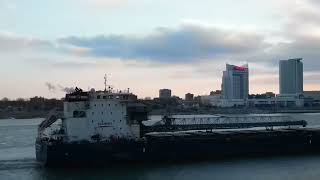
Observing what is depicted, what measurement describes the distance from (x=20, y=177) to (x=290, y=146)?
25194 mm

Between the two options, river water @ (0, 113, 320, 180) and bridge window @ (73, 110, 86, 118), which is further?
bridge window @ (73, 110, 86, 118)

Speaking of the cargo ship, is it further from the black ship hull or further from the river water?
the river water

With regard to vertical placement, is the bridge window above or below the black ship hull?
above

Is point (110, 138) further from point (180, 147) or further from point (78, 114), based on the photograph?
point (180, 147)

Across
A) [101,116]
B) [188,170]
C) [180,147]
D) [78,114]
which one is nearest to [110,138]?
[101,116]

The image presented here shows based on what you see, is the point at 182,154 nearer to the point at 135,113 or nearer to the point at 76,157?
the point at 135,113

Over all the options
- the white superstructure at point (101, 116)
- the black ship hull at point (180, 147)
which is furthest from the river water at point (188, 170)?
the white superstructure at point (101, 116)

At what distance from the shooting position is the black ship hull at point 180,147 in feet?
132

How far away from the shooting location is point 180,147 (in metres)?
44.8

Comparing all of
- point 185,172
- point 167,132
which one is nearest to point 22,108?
point 167,132

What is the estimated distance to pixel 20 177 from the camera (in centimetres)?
3672

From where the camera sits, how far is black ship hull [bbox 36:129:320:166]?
132ft

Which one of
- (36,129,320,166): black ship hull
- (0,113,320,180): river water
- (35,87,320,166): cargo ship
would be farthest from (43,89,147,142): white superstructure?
(0,113,320,180): river water

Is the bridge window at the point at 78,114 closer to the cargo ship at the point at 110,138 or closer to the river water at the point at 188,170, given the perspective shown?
the cargo ship at the point at 110,138
